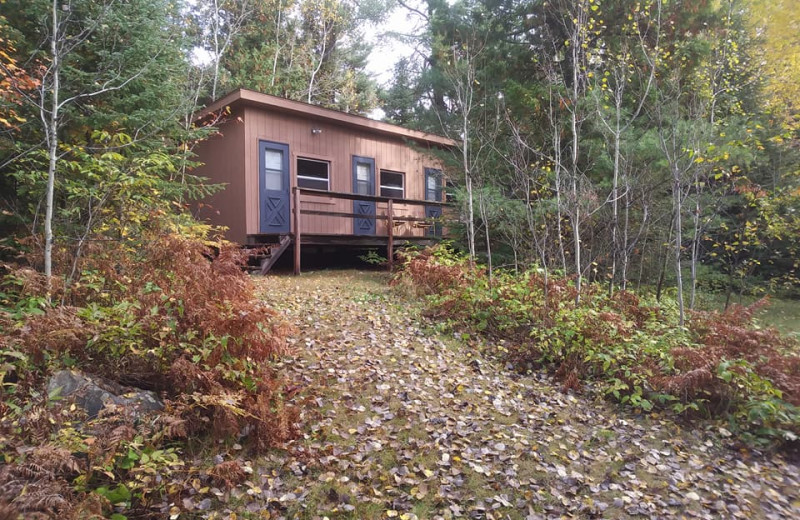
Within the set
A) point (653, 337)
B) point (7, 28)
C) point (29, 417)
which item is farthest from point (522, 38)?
point (29, 417)

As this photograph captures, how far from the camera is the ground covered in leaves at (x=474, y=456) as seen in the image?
2.71 meters

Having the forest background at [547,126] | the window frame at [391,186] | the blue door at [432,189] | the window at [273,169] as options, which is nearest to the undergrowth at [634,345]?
the forest background at [547,126]

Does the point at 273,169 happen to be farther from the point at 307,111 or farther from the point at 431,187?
the point at 431,187

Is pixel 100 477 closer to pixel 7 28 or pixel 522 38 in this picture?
pixel 7 28

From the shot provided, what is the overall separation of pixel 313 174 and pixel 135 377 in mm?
8640

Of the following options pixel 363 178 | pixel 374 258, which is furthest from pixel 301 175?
pixel 374 258

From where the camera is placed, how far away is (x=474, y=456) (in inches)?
127

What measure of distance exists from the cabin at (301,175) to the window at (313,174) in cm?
3

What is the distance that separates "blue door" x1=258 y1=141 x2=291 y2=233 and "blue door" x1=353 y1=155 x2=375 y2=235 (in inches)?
76.5

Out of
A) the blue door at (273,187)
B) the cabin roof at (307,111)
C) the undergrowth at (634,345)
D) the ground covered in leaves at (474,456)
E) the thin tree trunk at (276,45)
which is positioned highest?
the thin tree trunk at (276,45)

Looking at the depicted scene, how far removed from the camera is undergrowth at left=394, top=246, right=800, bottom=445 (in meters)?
3.84

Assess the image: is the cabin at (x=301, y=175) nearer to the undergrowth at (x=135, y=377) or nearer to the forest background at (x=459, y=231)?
the forest background at (x=459, y=231)

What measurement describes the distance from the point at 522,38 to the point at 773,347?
7.20 metres

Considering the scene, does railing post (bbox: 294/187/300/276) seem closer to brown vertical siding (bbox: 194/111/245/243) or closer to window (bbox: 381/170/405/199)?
brown vertical siding (bbox: 194/111/245/243)
